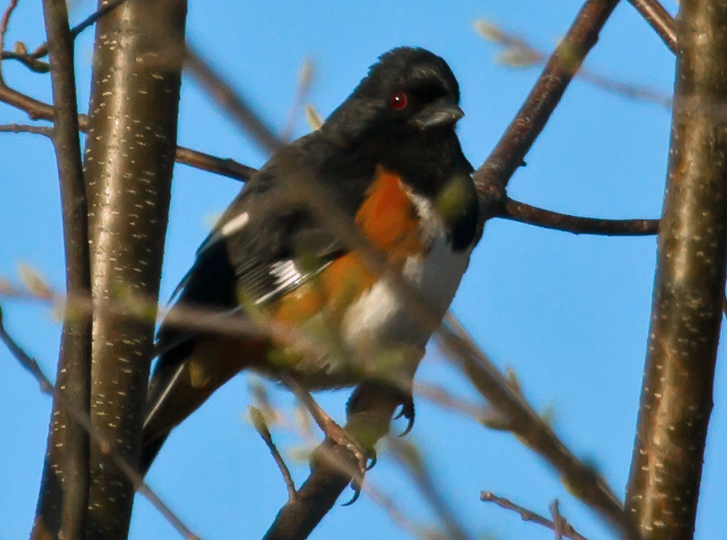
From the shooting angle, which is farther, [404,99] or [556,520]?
[404,99]

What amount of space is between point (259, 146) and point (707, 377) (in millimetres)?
1233

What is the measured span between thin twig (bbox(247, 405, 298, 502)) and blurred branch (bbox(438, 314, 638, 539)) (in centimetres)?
163

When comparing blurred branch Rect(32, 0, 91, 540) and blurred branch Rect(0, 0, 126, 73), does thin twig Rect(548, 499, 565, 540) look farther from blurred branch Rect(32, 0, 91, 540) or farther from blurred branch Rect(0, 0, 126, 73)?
blurred branch Rect(0, 0, 126, 73)

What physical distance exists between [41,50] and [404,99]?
1532mm

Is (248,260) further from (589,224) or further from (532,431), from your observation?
(532,431)

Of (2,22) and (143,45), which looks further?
(2,22)

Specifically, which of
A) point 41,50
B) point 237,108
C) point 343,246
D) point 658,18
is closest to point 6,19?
point 41,50

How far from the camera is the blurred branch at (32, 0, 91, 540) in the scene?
66.7 inches

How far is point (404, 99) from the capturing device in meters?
3.63

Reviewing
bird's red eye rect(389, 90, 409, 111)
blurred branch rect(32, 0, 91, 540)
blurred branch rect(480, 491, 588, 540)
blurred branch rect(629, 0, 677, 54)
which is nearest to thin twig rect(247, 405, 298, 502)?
blurred branch rect(32, 0, 91, 540)

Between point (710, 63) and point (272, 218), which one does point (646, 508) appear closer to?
point (710, 63)

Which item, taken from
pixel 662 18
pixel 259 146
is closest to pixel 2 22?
pixel 662 18

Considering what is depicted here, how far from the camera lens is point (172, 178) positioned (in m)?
2.42

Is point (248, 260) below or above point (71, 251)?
above
